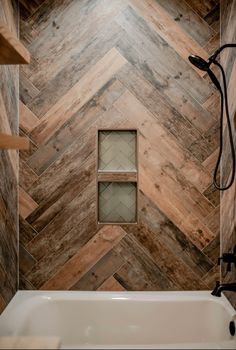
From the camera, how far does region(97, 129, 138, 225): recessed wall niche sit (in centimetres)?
222

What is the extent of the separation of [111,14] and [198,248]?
165 cm

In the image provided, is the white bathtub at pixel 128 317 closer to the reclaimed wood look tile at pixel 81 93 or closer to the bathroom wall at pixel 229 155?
the bathroom wall at pixel 229 155

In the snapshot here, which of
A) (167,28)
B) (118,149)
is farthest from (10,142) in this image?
(167,28)

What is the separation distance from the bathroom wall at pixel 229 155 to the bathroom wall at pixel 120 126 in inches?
2.9

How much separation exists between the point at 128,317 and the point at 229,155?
119 centimetres

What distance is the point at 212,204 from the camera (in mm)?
2193

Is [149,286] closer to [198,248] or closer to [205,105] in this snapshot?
[198,248]

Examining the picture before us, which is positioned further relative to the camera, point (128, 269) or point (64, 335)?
point (128, 269)

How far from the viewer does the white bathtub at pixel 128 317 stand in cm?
200

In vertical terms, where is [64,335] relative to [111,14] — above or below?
below

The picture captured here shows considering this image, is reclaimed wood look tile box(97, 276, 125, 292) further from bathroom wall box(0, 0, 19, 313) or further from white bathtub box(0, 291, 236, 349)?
bathroom wall box(0, 0, 19, 313)

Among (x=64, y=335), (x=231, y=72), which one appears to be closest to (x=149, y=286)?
(x=64, y=335)

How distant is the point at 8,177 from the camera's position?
2.04 meters

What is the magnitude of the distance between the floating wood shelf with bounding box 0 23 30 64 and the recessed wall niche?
87 cm
